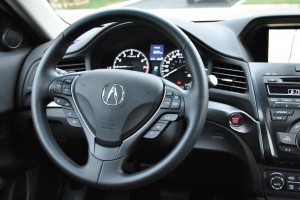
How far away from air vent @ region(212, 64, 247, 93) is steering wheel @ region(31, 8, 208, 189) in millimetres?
393

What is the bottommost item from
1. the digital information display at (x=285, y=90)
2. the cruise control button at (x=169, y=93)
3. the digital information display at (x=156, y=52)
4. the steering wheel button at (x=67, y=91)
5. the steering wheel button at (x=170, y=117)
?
the digital information display at (x=285, y=90)

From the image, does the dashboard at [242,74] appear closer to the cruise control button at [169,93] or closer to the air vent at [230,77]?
the air vent at [230,77]

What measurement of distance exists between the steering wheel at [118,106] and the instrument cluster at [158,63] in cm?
40

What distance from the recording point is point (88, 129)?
1343 mm

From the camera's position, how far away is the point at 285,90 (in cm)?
160

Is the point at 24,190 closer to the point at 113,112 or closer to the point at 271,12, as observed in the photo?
the point at 113,112

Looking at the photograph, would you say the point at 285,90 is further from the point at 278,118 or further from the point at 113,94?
the point at 113,94

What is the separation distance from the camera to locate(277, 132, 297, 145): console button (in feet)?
5.12

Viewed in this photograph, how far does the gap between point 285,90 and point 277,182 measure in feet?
1.12

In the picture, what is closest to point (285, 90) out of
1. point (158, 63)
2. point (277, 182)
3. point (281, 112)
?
point (281, 112)

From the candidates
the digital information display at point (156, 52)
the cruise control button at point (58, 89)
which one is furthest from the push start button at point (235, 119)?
the cruise control button at point (58, 89)

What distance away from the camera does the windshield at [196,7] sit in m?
1.93

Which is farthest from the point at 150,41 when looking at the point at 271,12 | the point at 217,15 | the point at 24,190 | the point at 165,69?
the point at 24,190

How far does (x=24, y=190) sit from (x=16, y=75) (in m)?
0.57
